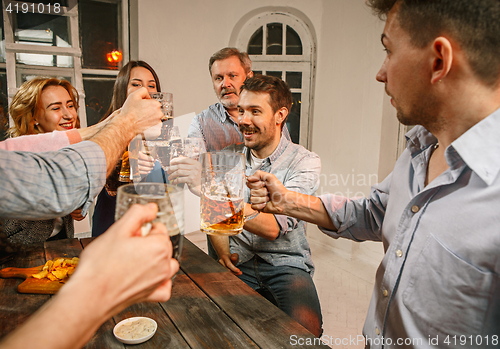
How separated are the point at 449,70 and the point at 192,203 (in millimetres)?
3528

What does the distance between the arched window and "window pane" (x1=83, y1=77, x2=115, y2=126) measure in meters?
1.66

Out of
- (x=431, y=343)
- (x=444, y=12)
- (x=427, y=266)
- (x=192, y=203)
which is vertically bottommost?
(x=192, y=203)

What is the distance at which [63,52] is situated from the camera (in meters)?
3.53

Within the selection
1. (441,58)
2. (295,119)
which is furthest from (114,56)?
(441,58)

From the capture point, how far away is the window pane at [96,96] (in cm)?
379

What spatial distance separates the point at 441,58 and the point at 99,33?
385 cm

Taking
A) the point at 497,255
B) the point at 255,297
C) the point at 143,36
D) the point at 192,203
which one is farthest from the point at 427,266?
the point at 143,36

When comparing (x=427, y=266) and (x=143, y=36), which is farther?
(x=143, y=36)

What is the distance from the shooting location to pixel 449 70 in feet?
3.03

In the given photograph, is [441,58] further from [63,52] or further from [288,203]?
[63,52]

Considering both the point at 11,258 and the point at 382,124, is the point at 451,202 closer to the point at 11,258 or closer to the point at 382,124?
the point at 11,258

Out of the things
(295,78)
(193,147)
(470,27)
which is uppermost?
(295,78)

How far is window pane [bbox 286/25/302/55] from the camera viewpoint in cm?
422

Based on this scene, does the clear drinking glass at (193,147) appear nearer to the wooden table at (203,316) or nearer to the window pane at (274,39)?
the wooden table at (203,316)
